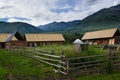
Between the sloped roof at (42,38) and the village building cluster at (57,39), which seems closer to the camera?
the village building cluster at (57,39)

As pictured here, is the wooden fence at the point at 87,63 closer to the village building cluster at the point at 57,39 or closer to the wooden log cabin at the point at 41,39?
the village building cluster at the point at 57,39

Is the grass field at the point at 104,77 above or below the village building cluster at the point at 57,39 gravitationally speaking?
below

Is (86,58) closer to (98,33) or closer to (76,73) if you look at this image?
(76,73)

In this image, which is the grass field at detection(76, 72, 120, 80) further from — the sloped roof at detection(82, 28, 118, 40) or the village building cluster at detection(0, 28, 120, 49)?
the sloped roof at detection(82, 28, 118, 40)

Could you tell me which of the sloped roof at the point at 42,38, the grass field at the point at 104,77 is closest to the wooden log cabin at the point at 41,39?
the sloped roof at the point at 42,38

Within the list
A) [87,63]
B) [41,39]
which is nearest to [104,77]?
[87,63]

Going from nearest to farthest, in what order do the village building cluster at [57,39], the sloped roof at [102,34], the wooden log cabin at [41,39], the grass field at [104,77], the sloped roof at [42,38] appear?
the grass field at [104,77], the village building cluster at [57,39], the sloped roof at [102,34], the wooden log cabin at [41,39], the sloped roof at [42,38]

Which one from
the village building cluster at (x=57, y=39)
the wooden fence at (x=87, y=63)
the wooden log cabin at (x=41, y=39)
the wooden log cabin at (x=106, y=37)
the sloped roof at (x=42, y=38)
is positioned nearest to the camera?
the wooden fence at (x=87, y=63)

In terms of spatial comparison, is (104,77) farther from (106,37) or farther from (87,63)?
(106,37)

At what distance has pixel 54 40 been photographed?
7681 centimetres

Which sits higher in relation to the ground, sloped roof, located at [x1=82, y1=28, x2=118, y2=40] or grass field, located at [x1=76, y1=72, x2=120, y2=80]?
sloped roof, located at [x1=82, y1=28, x2=118, y2=40]

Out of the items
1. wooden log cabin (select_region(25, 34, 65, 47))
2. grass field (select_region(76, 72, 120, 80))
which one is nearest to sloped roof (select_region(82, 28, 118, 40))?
wooden log cabin (select_region(25, 34, 65, 47))

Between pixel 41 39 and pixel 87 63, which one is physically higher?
pixel 41 39

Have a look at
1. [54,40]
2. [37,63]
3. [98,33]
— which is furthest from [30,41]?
[37,63]
